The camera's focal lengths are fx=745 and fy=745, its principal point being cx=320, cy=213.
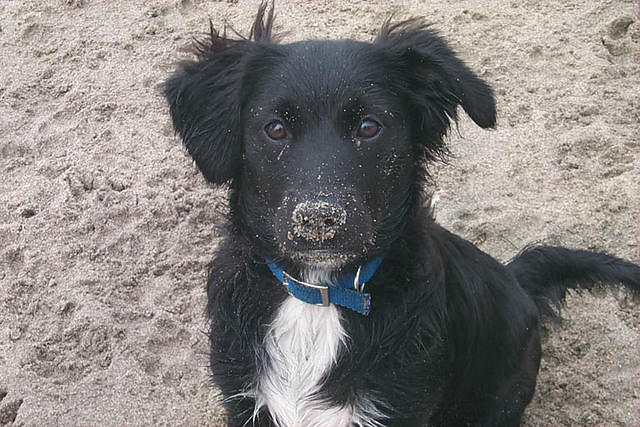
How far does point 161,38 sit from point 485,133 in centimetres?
232

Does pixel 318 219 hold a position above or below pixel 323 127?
below

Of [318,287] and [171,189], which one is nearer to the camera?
[318,287]

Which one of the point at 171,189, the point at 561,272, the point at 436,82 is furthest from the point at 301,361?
the point at 171,189

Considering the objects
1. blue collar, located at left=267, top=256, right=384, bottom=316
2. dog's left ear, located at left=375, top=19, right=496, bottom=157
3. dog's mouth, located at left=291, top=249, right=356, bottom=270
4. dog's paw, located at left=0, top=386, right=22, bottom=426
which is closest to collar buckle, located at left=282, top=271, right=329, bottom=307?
blue collar, located at left=267, top=256, right=384, bottom=316

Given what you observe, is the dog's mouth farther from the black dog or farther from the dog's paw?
the dog's paw

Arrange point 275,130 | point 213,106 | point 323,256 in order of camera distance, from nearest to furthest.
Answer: point 323,256, point 275,130, point 213,106

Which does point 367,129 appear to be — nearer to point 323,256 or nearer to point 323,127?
point 323,127

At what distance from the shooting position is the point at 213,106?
2.53 m

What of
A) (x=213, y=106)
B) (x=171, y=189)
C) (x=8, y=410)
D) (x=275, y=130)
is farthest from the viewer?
(x=171, y=189)

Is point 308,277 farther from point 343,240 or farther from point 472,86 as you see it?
point 472,86

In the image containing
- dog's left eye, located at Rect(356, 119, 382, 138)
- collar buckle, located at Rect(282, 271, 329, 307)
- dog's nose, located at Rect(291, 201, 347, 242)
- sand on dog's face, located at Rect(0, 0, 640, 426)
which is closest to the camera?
dog's nose, located at Rect(291, 201, 347, 242)

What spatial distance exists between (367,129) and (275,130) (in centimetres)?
30

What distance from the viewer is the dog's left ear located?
2.45m

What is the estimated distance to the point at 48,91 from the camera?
478cm
